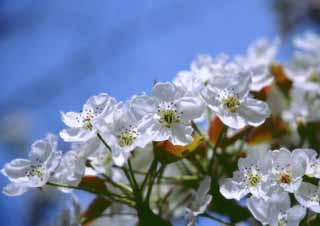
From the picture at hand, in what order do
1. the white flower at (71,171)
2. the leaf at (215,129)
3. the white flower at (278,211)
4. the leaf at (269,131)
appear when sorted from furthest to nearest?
the leaf at (269,131), the leaf at (215,129), the white flower at (71,171), the white flower at (278,211)

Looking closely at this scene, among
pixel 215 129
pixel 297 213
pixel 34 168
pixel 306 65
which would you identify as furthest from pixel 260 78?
pixel 34 168

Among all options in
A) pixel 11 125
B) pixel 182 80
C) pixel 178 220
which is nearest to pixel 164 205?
Result: pixel 178 220

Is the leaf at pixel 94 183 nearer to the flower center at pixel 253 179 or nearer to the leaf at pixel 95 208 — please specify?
the leaf at pixel 95 208

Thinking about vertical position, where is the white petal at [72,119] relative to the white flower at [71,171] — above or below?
above

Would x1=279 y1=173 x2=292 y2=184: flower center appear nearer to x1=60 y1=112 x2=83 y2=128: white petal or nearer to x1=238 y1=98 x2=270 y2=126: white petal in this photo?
x1=238 y1=98 x2=270 y2=126: white petal

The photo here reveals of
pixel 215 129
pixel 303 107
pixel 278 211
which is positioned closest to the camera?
pixel 278 211

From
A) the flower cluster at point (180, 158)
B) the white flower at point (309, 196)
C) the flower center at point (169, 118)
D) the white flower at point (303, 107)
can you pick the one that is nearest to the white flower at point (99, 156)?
the flower cluster at point (180, 158)

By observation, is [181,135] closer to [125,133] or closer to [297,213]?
[125,133]

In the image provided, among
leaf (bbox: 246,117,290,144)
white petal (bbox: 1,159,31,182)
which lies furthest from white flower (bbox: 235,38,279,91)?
white petal (bbox: 1,159,31,182)
